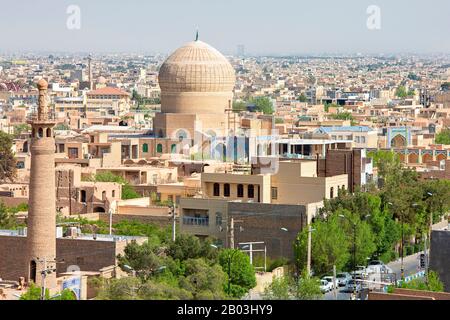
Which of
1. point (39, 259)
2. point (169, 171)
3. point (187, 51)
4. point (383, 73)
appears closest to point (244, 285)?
point (39, 259)

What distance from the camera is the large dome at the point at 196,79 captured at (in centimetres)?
3231

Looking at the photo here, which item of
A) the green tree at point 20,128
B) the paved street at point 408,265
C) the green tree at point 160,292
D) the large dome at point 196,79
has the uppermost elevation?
the large dome at point 196,79

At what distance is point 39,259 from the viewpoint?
51.8ft

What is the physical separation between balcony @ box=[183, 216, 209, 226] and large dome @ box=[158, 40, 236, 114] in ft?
42.4

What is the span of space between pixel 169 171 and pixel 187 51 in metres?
6.40

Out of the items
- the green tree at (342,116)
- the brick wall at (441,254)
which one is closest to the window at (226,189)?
A: the brick wall at (441,254)

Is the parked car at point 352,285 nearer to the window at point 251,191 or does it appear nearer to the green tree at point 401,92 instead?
the window at point 251,191

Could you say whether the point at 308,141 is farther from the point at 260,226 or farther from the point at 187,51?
the point at 260,226

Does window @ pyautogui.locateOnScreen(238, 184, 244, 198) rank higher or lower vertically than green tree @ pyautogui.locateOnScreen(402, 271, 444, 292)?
higher

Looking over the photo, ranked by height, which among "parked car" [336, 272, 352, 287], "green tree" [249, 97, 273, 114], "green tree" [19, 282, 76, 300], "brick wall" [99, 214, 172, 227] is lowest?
"green tree" [249, 97, 273, 114]

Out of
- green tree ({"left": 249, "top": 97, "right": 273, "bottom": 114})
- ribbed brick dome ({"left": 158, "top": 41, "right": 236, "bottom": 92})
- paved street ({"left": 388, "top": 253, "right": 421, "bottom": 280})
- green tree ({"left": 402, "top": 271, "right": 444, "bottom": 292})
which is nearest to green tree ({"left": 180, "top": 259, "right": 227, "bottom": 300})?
green tree ({"left": 402, "top": 271, "right": 444, "bottom": 292})

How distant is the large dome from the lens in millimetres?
32312

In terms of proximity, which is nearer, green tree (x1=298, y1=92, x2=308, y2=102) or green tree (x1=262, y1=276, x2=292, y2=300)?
green tree (x1=262, y1=276, x2=292, y2=300)

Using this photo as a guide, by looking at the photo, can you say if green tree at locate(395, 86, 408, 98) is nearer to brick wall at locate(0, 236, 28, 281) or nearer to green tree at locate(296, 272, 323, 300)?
brick wall at locate(0, 236, 28, 281)
